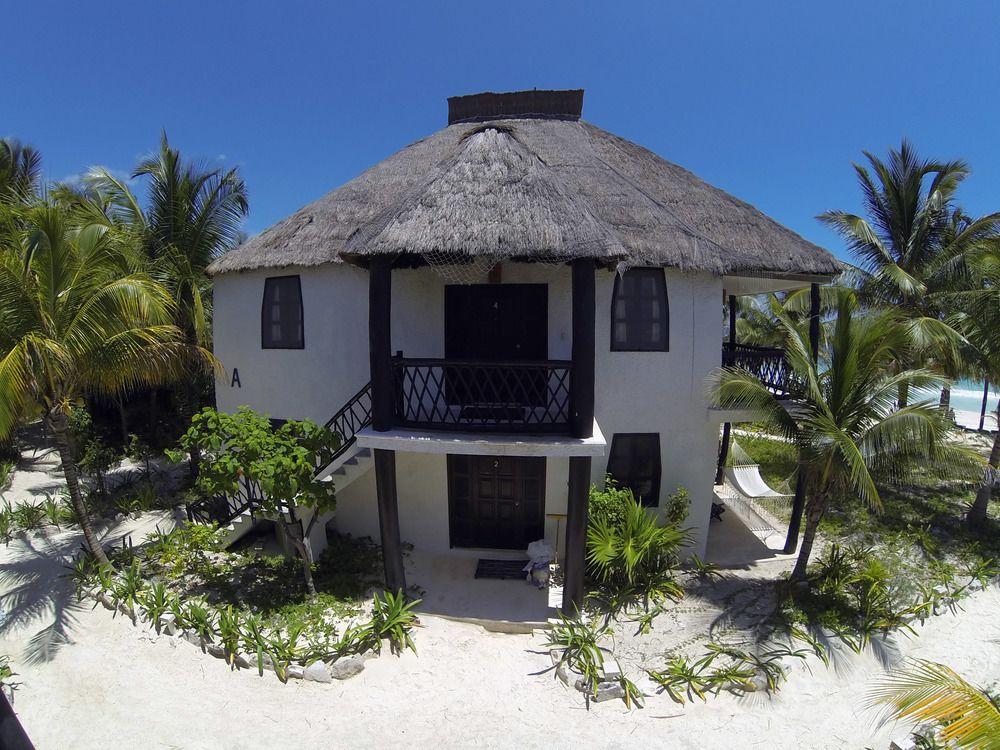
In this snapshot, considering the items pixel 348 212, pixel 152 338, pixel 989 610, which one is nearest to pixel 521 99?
pixel 348 212

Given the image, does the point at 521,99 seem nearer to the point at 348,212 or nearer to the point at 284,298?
the point at 348,212

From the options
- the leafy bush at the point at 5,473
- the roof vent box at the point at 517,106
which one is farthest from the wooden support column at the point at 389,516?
the leafy bush at the point at 5,473

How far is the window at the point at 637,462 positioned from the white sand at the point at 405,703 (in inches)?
132

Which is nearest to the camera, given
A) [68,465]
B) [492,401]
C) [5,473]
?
[68,465]

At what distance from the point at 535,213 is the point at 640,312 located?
3.06m

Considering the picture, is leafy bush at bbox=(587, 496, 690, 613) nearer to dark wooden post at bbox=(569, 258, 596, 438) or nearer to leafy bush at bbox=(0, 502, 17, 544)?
dark wooden post at bbox=(569, 258, 596, 438)

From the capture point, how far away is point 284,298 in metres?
9.84

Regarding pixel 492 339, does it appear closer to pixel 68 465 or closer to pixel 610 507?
pixel 610 507

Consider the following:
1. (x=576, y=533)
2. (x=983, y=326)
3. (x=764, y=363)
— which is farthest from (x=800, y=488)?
(x=576, y=533)

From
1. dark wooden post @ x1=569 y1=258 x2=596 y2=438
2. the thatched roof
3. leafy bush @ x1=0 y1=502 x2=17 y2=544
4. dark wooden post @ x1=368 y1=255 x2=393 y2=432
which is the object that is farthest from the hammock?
leafy bush @ x1=0 y1=502 x2=17 y2=544

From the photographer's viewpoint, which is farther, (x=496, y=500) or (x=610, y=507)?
(x=496, y=500)

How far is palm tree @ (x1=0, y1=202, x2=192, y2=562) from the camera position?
21.5ft

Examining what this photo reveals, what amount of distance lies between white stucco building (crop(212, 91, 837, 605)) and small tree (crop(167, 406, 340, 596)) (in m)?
0.85

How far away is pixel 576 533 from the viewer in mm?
7348
